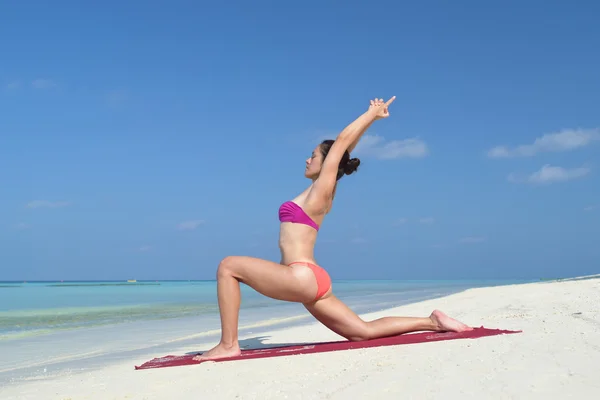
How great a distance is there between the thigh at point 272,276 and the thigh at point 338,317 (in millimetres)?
231

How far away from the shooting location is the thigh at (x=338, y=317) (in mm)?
4711

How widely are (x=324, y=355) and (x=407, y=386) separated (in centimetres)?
134

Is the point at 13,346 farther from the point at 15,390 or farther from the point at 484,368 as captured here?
the point at 484,368

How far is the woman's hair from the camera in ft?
15.7

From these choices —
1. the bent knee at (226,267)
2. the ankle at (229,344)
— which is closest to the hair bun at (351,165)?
the bent knee at (226,267)

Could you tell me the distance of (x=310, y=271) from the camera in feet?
15.0

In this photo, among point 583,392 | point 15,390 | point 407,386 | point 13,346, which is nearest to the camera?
point 583,392

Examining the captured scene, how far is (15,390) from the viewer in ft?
13.4

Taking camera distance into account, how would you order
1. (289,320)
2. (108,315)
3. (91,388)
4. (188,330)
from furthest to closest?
(108,315), (289,320), (188,330), (91,388)

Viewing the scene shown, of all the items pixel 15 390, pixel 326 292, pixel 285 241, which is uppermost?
pixel 285 241

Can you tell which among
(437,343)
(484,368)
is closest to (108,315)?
(437,343)

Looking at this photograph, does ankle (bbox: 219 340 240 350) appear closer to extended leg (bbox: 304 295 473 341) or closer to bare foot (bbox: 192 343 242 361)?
bare foot (bbox: 192 343 242 361)

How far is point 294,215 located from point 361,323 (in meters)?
1.07

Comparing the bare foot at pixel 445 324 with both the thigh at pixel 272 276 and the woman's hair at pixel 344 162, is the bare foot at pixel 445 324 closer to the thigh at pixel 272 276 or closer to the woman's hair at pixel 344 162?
the thigh at pixel 272 276
